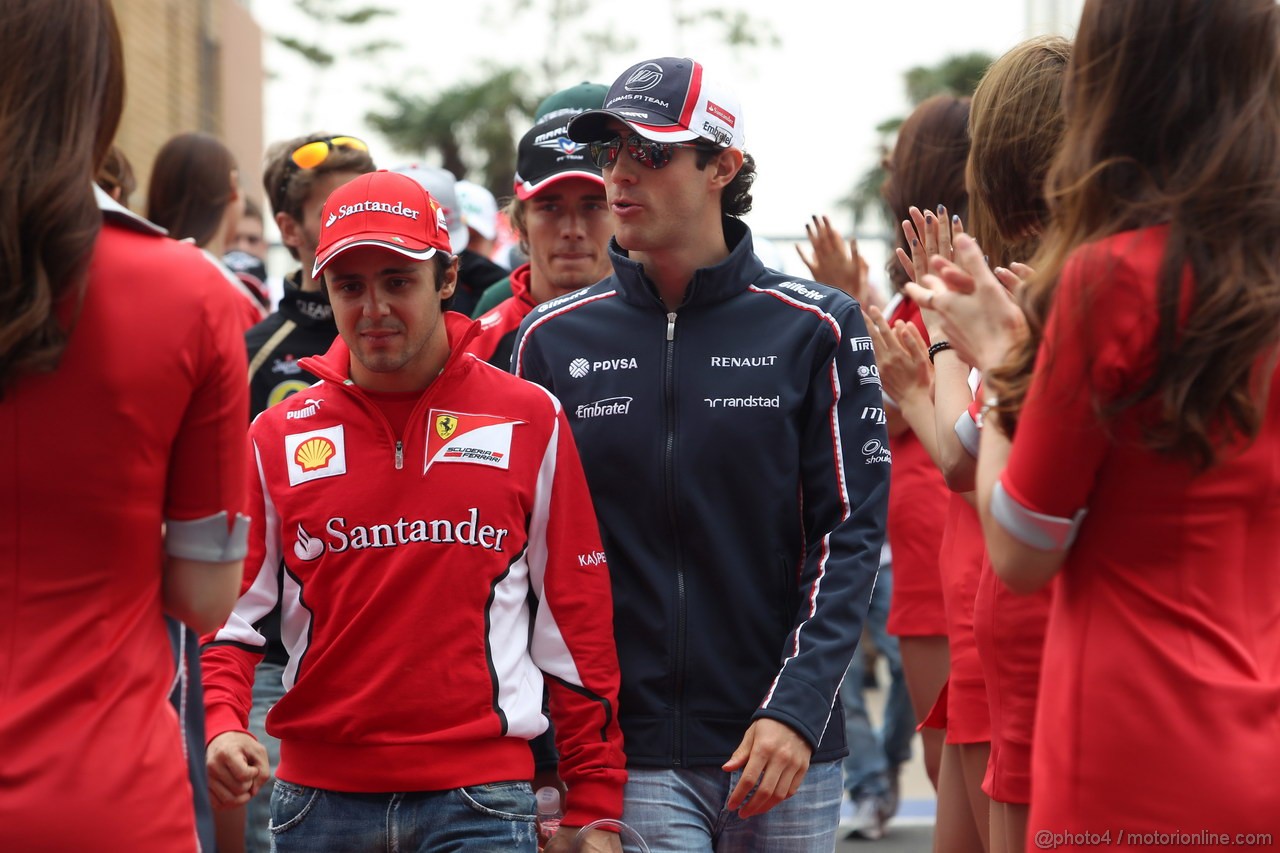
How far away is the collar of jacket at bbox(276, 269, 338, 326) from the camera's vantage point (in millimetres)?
5062

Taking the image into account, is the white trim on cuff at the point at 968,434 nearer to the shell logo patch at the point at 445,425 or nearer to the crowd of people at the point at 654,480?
the crowd of people at the point at 654,480

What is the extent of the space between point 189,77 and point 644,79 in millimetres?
14435

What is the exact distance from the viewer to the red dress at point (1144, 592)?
229 cm

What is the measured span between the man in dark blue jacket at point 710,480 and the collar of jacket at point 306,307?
1.57 meters

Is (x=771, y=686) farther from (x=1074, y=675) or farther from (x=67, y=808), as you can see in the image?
(x=67, y=808)

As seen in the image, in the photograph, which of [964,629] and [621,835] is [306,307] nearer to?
[621,835]

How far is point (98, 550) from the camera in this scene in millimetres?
2309

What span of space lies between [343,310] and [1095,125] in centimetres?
179

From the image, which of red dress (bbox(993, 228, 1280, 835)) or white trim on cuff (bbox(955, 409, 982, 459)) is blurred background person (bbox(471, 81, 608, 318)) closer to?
white trim on cuff (bbox(955, 409, 982, 459))

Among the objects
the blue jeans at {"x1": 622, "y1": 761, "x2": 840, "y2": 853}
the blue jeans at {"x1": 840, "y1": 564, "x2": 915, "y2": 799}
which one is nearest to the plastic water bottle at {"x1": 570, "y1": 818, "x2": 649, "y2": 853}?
the blue jeans at {"x1": 622, "y1": 761, "x2": 840, "y2": 853}

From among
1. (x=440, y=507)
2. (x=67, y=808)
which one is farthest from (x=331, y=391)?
(x=67, y=808)

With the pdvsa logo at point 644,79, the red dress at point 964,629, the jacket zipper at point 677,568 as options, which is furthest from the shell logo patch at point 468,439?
the red dress at point 964,629

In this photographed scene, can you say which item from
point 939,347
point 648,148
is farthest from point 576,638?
point 648,148

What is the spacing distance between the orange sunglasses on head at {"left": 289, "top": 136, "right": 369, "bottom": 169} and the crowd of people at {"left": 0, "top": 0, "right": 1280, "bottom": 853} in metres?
0.03
